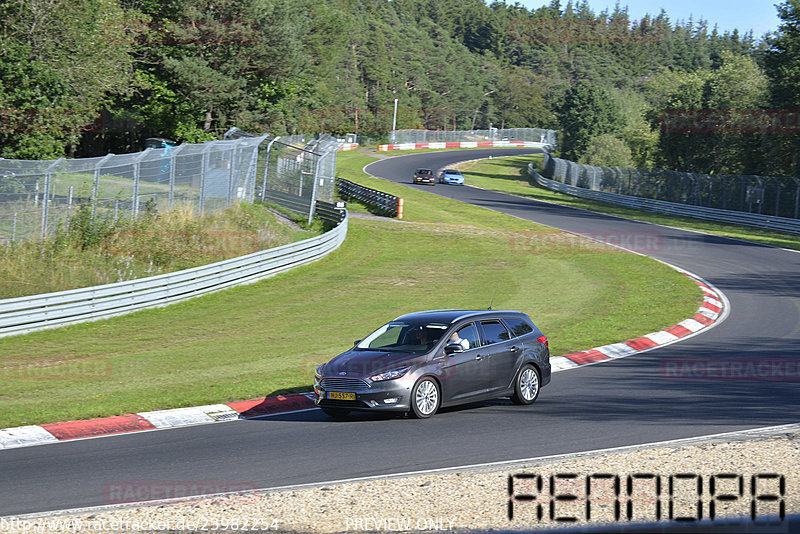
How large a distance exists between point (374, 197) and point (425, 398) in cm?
3690

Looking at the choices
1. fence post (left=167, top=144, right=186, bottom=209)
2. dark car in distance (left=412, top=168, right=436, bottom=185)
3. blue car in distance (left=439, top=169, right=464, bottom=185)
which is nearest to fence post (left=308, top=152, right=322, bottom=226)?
fence post (left=167, top=144, right=186, bottom=209)

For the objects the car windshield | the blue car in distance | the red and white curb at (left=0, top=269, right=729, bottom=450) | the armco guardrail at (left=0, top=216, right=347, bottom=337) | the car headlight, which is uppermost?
the car windshield

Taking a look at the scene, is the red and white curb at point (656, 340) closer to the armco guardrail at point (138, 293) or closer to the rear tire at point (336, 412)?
the rear tire at point (336, 412)

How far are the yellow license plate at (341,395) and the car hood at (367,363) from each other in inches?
9.7

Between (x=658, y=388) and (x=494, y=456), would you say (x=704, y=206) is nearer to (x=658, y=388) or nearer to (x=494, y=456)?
(x=658, y=388)

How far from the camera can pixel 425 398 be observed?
11.5m

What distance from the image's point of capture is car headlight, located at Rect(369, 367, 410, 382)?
1130cm

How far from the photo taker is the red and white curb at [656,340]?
52.9 feet

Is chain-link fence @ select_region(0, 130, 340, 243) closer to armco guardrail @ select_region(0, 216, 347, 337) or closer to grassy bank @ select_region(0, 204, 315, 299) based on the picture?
grassy bank @ select_region(0, 204, 315, 299)

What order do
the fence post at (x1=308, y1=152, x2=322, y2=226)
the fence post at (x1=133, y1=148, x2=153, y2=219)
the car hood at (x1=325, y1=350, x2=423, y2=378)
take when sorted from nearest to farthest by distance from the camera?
the car hood at (x1=325, y1=350, x2=423, y2=378)
the fence post at (x1=133, y1=148, x2=153, y2=219)
the fence post at (x1=308, y1=152, x2=322, y2=226)

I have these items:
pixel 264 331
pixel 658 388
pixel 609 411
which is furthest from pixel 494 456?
pixel 264 331

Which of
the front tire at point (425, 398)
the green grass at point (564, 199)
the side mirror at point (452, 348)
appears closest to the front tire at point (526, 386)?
the side mirror at point (452, 348)

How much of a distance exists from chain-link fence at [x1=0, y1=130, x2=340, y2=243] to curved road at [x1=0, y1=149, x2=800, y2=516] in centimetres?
1158

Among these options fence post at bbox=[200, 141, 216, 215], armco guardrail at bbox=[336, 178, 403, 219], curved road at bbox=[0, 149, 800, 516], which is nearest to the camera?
curved road at bbox=[0, 149, 800, 516]
